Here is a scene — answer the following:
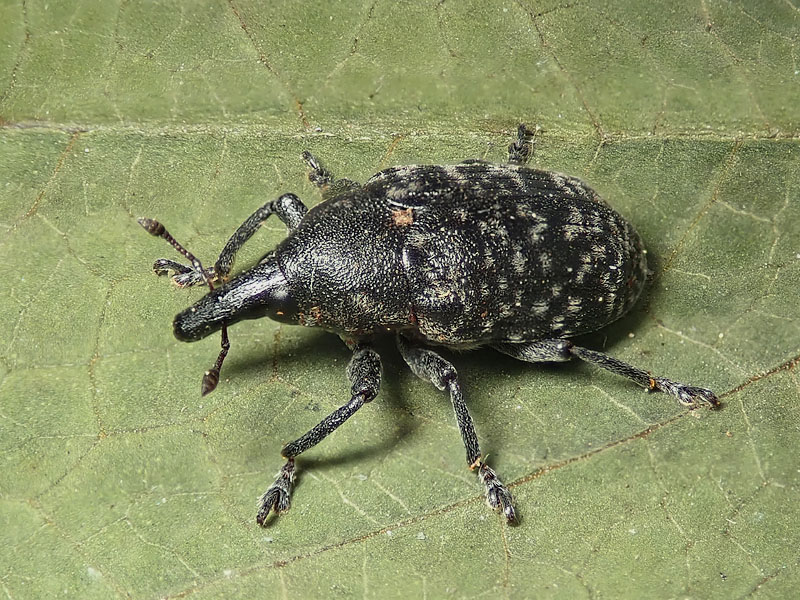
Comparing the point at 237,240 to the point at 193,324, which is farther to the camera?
the point at 237,240

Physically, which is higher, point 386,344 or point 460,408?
point 460,408

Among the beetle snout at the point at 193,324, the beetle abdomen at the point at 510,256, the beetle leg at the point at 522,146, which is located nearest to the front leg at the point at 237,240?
the beetle snout at the point at 193,324

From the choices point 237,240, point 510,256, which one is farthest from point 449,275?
point 237,240

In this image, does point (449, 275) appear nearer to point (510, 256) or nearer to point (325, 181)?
point (510, 256)

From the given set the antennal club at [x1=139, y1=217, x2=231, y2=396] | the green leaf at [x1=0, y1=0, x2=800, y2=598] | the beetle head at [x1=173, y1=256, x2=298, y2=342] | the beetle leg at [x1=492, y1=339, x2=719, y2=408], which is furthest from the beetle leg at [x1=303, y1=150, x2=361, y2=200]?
the beetle leg at [x1=492, y1=339, x2=719, y2=408]

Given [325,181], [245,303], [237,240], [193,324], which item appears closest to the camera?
[193,324]

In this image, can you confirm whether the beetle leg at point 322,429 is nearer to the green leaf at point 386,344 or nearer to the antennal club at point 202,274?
the green leaf at point 386,344

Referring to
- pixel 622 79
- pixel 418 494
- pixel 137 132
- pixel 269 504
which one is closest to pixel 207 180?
pixel 137 132
